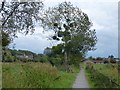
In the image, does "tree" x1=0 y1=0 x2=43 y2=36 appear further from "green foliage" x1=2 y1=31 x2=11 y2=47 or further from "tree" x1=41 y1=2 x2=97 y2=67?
"tree" x1=41 y1=2 x2=97 y2=67

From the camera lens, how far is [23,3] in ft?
96.8

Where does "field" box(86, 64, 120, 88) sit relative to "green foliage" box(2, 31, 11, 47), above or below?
below

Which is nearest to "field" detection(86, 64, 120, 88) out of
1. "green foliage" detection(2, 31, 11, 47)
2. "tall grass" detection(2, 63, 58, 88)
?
"tall grass" detection(2, 63, 58, 88)

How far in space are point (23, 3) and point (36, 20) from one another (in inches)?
75.4

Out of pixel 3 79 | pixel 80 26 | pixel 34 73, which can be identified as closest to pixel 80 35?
pixel 80 26

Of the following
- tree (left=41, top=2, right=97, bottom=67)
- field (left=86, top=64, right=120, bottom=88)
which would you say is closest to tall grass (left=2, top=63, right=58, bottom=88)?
field (left=86, top=64, right=120, bottom=88)

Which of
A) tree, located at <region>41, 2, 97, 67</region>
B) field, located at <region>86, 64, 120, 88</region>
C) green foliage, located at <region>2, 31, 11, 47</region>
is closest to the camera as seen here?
field, located at <region>86, 64, 120, 88</region>

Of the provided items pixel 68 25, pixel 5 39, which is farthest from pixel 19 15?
pixel 68 25

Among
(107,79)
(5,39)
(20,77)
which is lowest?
(107,79)

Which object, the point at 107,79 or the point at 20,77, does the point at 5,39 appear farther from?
the point at 20,77

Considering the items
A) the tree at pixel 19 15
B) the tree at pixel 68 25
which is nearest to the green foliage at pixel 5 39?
the tree at pixel 19 15

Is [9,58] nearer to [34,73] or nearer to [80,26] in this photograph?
[34,73]

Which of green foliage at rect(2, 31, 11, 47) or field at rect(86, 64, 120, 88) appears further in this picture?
green foliage at rect(2, 31, 11, 47)

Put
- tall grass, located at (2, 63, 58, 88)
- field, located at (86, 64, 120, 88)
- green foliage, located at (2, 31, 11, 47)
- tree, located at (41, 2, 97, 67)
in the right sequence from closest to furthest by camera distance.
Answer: tall grass, located at (2, 63, 58, 88) → field, located at (86, 64, 120, 88) → green foliage, located at (2, 31, 11, 47) → tree, located at (41, 2, 97, 67)
